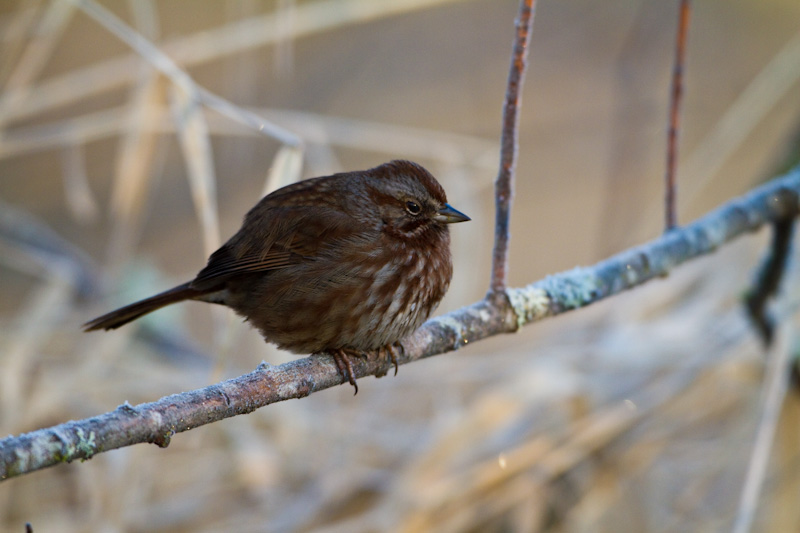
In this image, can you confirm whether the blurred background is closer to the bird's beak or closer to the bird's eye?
the bird's eye

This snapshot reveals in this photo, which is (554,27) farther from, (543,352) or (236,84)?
(543,352)

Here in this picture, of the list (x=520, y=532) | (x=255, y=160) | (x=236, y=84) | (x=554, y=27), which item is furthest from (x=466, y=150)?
(x=554, y=27)

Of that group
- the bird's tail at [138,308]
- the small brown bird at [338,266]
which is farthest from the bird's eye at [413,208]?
the bird's tail at [138,308]

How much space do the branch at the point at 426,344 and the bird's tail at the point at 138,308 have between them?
25.2 inches

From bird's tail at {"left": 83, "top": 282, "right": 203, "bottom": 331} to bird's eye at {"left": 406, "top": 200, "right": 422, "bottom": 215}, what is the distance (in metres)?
0.72

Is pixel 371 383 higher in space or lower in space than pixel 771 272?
higher

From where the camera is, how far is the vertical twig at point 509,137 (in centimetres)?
202

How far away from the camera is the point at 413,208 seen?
2.53 meters

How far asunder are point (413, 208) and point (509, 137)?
0.54 m

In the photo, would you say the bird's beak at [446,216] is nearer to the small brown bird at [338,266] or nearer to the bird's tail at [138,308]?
the small brown bird at [338,266]

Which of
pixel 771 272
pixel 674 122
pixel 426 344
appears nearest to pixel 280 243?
pixel 426 344

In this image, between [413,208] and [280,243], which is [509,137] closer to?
[413,208]

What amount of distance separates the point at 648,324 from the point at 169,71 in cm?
249

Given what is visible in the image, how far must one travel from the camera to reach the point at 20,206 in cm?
612
